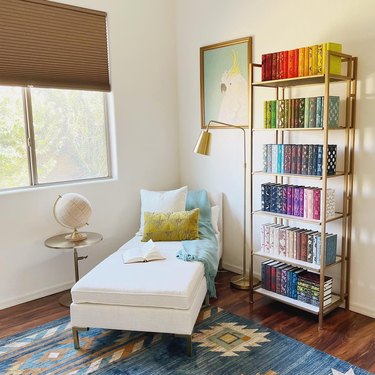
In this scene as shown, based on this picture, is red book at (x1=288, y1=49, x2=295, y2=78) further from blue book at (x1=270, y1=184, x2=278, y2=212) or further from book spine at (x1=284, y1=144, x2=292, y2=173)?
blue book at (x1=270, y1=184, x2=278, y2=212)

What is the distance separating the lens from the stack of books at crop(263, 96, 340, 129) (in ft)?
8.70

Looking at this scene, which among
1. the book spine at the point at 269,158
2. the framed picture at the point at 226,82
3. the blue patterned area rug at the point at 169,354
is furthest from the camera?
the framed picture at the point at 226,82

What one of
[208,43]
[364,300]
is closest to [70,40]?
[208,43]

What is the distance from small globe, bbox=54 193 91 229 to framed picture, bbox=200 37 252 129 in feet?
4.73

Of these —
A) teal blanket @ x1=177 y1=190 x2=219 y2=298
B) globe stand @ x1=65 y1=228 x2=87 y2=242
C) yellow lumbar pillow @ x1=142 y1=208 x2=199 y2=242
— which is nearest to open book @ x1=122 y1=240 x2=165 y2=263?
teal blanket @ x1=177 y1=190 x2=219 y2=298

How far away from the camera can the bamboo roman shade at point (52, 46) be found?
306cm

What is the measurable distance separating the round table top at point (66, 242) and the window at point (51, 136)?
0.50 metres

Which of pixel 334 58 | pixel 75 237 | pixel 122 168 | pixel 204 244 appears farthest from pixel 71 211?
pixel 334 58

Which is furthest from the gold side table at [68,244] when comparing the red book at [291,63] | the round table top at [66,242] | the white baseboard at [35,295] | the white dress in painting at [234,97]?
the red book at [291,63]

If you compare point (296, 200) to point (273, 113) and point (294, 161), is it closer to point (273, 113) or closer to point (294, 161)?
point (294, 161)

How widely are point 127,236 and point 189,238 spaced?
2.75ft

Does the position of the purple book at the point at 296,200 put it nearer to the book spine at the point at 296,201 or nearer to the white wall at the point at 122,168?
the book spine at the point at 296,201

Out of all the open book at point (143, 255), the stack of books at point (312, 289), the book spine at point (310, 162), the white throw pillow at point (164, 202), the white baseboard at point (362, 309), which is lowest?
the white baseboard at point (362, 309)

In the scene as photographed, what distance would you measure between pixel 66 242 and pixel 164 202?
0.92 metres
